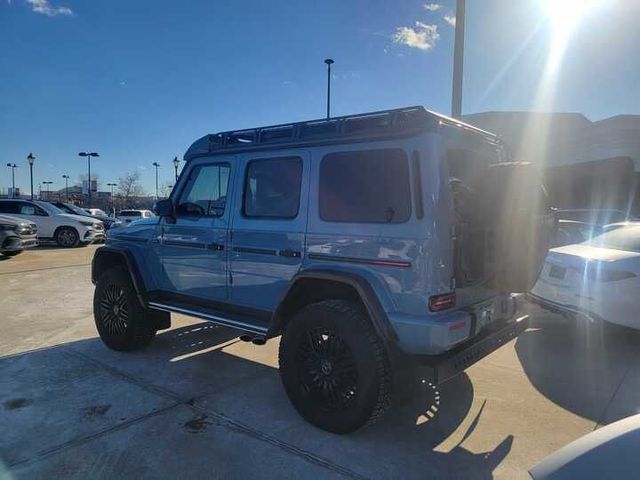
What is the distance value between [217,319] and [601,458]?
324cm

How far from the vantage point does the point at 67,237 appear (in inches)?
712

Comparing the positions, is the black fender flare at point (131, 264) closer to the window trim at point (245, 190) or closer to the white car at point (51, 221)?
the window trim at point (245, 190)

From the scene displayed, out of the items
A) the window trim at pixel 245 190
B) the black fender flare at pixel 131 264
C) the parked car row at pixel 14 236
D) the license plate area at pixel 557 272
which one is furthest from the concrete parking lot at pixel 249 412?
the parked car row at pixel 14 236

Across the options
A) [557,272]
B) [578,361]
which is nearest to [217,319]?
[578,361]

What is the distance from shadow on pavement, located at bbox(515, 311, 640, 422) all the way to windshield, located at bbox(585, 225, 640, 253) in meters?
0.96

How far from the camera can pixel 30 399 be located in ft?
13.6

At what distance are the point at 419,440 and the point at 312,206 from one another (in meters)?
1.89

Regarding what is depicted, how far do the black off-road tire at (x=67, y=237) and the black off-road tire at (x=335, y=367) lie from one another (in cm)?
1669

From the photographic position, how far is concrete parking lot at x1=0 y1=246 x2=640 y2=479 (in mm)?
3215

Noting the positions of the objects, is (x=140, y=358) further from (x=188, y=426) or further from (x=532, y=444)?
(x=532, y=444)

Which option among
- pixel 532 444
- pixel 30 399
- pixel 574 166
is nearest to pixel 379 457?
pixel 532 444

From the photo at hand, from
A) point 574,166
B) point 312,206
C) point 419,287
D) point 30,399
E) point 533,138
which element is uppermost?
point 533,138

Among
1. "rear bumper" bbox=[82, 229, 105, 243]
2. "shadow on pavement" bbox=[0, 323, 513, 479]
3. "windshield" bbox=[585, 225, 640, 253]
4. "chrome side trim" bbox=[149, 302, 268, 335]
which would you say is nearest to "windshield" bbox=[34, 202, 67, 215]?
"rear bumper" bbox=[82, 229, 105, 243]

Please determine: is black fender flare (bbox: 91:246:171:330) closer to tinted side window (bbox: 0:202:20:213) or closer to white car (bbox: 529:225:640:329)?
white car (bbox: 529:225:640:329)
